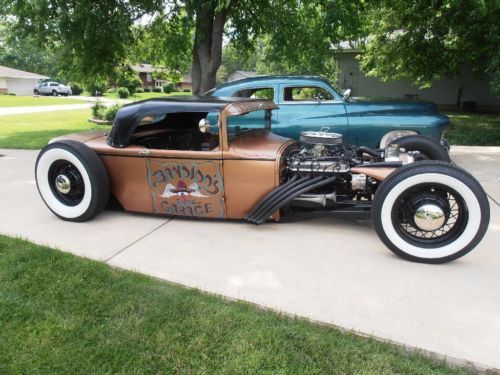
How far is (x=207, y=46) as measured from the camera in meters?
10.1

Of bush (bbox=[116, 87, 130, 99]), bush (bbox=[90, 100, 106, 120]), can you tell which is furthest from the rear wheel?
bush (bbox=[116, 87, 130, 99])

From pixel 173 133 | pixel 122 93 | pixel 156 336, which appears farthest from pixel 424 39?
pixel 122 93

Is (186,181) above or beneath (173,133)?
beneath

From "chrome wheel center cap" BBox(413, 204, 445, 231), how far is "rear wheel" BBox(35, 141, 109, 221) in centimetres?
295

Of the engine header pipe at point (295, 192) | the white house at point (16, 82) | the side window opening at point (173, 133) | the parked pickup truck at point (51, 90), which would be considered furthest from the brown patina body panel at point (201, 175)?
the white house at point (16, 82)

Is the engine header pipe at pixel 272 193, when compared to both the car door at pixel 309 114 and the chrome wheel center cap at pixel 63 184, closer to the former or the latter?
the chrome wheel center cap at pixel 63 184

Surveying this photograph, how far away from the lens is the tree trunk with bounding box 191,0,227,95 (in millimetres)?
9539

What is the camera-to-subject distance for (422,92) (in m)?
22.4

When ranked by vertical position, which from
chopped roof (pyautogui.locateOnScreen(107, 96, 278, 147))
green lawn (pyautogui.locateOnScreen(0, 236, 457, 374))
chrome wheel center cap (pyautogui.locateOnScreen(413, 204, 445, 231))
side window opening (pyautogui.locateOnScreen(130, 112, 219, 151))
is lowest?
green lawn (pyautogui.locateOnScreen(0, 236, 457, 374))

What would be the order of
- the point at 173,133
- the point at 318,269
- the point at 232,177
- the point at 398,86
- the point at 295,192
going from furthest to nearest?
the point at 398,86 → the point at 173,133 → the point at 232,177 → the point at 295,192 → the point at 318,269

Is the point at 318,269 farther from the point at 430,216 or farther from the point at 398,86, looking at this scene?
the point at 398,86

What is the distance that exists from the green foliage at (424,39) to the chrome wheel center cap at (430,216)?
30.1ft

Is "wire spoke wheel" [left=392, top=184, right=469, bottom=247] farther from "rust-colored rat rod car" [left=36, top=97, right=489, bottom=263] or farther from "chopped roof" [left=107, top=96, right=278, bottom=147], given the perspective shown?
"chopped roof" [left=107, top=96, right=278, bottom=147]

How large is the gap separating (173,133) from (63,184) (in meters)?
1.44
